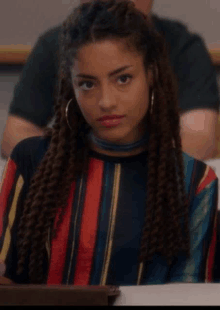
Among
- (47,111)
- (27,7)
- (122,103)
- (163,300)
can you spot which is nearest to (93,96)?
(122,103)

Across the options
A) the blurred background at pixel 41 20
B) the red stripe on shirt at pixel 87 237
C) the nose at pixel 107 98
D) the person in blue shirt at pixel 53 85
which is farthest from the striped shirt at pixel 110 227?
the blurred background at pixel 41 20

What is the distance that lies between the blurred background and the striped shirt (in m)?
0.93

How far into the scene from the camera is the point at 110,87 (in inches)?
32.5

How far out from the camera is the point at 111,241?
0.87 metres

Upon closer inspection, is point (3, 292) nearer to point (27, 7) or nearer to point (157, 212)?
point (157, 212)

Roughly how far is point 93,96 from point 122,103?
4cm

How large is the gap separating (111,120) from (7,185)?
0.21 metres

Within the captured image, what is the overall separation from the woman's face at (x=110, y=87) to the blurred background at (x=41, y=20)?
92cm

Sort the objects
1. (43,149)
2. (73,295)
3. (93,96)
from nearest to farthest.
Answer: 1. (73,295)
2. (93,96)
3. (43,149)

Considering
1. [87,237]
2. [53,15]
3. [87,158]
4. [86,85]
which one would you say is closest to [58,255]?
[87,237]

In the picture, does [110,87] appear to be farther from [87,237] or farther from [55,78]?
[55,78]

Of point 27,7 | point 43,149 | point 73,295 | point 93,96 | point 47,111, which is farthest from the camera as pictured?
point 27,7

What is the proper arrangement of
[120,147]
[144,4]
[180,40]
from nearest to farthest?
[120,147] < [144,4] < [180,40]

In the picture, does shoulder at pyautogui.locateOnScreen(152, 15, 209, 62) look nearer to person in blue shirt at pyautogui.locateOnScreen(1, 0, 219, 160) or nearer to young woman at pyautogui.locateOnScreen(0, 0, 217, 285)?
person in blue shirt at pyautogui.locateOnScreen(1, 0, 219, 160)
